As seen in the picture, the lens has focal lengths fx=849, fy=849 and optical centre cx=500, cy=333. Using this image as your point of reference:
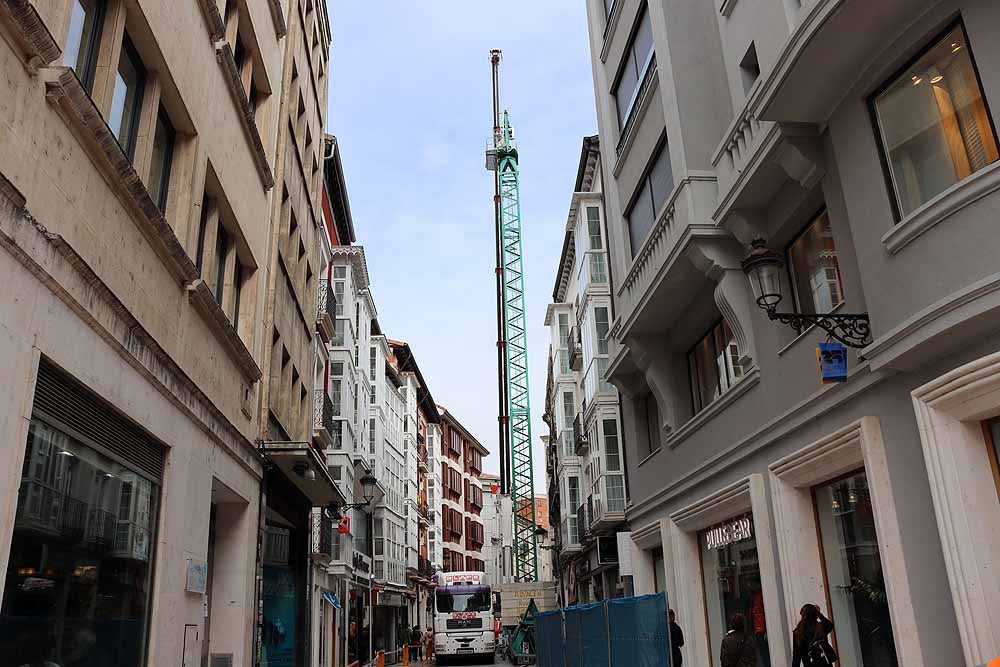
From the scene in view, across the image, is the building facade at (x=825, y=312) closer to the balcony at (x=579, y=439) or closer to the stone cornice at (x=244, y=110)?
the stone cornice at (x=244, y=110)

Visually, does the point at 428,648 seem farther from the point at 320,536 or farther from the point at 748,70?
the point at 748,70

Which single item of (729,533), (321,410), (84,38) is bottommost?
(729,533)

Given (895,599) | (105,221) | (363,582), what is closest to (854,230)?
(895,599)

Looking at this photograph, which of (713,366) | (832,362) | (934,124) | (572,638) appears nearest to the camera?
(934,124)

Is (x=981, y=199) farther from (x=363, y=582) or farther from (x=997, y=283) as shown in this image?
(x=363, y=582)

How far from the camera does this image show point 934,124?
780 centimetres

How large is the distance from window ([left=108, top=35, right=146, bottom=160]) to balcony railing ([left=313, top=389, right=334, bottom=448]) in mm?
18512

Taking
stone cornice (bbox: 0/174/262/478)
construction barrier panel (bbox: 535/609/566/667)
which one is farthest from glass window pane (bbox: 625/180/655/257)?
stone cornice (bbox: 0/174/262/478)

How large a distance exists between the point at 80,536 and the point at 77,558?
0.20m

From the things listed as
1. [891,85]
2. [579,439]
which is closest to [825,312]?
[891,85]

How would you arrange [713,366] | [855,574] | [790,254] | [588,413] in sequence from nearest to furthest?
[855,574] → [790,254] → [713,366] → [588,413]

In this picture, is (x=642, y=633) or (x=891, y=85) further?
(x=642, y=633)

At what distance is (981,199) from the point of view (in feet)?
23.0

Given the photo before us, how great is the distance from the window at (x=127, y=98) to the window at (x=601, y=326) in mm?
27166
